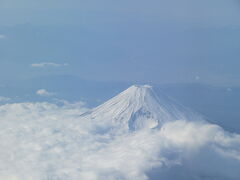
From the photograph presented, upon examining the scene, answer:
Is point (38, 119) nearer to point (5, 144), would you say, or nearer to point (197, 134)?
point (5, 144)

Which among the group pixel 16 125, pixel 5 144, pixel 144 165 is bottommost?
pixel 144 165

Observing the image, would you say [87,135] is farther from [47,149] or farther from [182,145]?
[182,145]

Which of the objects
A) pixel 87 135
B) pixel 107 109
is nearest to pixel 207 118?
pixel 107 109

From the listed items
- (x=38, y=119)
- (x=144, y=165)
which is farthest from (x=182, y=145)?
(x=38, y=119)

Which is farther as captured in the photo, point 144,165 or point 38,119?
point 38,119

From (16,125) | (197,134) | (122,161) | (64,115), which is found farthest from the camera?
(64,115)

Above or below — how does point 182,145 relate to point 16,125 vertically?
below

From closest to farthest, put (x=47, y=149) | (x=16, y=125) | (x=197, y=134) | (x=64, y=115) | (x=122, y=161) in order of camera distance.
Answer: (x=122, y=161) → (x=47, y=149) → (x=197, y=134) → (x=16, y=125) → (x=64, y=115)
